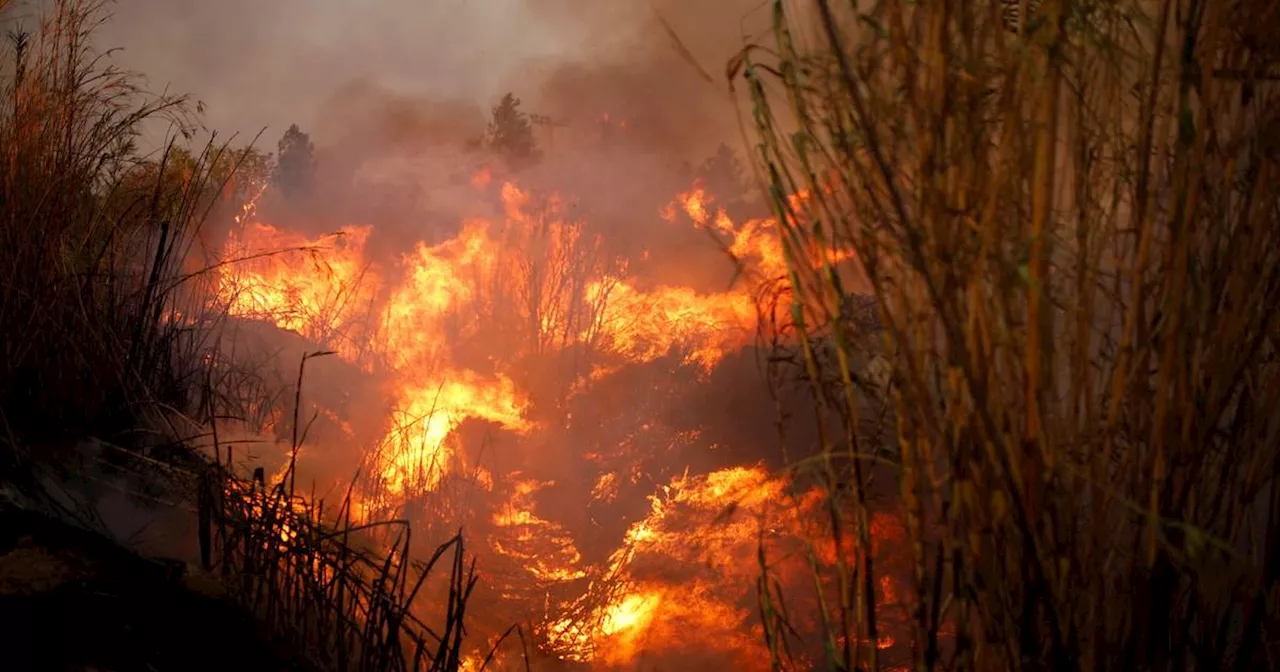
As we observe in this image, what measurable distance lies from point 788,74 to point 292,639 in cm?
197

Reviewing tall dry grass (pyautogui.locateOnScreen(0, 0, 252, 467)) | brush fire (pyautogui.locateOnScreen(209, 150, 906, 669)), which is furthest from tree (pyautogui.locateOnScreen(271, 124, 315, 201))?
tall dry grass (pyautogui.locateOnScreen(0, 0, 252, 467))

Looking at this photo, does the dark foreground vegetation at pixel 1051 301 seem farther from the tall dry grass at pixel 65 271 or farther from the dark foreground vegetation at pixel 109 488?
the tall dry grass at pixel 65 271

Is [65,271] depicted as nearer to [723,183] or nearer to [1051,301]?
[1051,301]

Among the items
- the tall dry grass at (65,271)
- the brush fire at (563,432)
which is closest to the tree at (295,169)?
the brush fire at (563,432)

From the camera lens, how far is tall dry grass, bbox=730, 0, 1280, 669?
3.41 ft

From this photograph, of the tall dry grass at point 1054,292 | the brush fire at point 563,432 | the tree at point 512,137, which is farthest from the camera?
the tree at point 512,137

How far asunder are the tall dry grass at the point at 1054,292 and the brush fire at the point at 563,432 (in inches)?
9.4

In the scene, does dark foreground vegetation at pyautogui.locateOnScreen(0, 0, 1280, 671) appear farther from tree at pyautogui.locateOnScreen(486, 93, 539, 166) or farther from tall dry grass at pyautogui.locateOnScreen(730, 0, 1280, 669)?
tree at pyautogui.locateOnScreen(486, 93, 539, 166)

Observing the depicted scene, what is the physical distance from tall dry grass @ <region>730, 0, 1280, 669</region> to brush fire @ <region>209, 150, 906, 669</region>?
0.24m

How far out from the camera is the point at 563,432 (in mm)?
8906

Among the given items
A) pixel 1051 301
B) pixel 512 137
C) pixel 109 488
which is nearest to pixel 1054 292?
pixel 1051 301

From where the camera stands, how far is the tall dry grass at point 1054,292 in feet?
3.41

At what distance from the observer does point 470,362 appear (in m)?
11.2

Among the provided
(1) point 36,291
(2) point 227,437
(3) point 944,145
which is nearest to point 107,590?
(1) point 36,291
